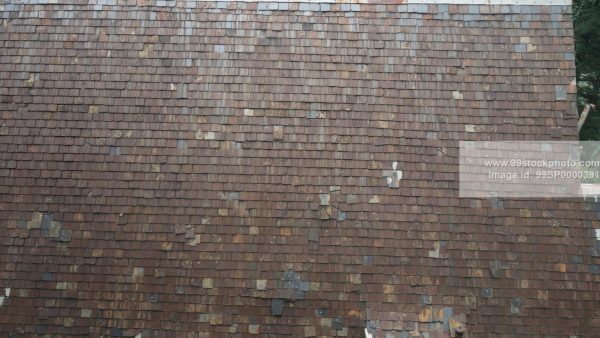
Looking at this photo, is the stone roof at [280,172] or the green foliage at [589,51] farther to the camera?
the green foliage at [589,51]

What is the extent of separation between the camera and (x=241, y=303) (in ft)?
16.1

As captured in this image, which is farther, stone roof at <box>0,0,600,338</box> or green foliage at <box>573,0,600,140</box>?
green foliage at <box>573,0,600,140</box>

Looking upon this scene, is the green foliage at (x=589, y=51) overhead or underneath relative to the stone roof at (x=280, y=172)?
overhead

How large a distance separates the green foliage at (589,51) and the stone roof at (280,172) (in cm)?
446

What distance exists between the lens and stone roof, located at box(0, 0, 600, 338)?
193 inches

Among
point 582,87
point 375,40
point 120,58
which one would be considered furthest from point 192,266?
point 582,87

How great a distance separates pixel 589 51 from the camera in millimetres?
9367

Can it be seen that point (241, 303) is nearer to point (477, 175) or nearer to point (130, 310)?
point (130, 310)

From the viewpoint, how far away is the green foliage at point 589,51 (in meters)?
9.12

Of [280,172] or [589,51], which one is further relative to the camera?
[589,51]

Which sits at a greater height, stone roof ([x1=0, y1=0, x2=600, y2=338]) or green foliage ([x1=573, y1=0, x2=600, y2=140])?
green foliage ([x1=573, y1=0, x2=600, y2=140])

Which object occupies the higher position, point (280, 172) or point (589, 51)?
point (589, 51)

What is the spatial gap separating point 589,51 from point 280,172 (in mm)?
7394

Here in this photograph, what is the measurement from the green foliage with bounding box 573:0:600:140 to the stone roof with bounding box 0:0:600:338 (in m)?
4.46
